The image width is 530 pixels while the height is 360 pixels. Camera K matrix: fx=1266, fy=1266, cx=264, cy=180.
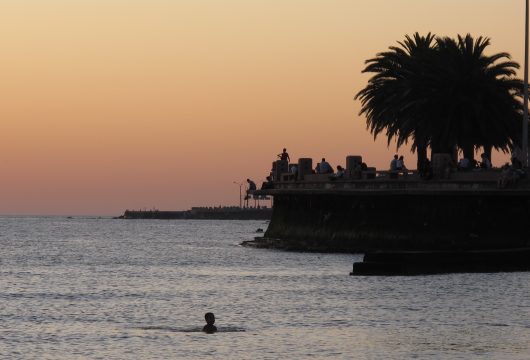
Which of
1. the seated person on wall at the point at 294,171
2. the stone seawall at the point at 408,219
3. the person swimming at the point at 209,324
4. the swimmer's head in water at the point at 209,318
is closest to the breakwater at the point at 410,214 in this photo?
the stone seawall at the point at 408,219

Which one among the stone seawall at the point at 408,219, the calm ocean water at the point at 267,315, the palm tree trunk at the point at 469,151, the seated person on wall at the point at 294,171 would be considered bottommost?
the calm ocean water at the point at 267,315

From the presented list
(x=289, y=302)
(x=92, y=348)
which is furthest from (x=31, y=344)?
(x=289, y=302)

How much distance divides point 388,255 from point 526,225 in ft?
38.4

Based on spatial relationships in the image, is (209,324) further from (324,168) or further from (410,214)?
(324,168)

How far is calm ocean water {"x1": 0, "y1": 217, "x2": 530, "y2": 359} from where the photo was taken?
30.8 meters

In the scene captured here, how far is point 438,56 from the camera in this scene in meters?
76.2

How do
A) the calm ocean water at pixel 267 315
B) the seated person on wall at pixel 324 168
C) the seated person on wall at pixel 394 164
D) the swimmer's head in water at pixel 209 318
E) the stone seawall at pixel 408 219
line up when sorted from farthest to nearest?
the seated person on wall at pixel 324 168 → the seated person on wall at pixel 394 164 → the stone seawall at pixel 408 219 → the swimmer's head in water at pixel 209 318 → the calm ocean water at pixel 267 315

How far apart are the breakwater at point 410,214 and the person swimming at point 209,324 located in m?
29.8

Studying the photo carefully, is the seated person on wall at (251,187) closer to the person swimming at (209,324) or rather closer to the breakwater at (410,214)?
the breakwater at (410,214)

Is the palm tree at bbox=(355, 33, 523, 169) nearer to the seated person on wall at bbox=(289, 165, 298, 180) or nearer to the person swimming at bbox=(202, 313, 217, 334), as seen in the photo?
the seated person on wall at bbox=(289, 165, 298, 180)

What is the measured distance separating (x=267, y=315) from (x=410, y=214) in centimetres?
2818

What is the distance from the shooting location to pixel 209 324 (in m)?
34.2

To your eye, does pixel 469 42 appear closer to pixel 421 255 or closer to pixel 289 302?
pixel 421 255

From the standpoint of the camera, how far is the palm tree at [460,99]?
74125 millimetres
